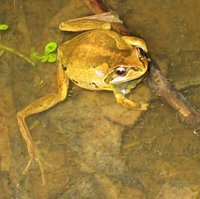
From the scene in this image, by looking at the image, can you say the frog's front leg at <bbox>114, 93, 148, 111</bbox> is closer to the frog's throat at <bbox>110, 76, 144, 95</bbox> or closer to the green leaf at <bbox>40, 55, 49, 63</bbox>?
the frog's throat at <bbox>110, 76, 144, 95</bbox>

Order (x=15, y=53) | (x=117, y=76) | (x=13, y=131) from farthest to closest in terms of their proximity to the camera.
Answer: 1. (x=15, y=53)
2. (x=13, y=131)
3. (x=117, y=76)

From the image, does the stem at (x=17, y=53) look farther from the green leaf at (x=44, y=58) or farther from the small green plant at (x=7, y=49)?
the green leaf at (x=44, y=58)

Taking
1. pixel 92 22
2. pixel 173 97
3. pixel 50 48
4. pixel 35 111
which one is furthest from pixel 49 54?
pixel 173 97

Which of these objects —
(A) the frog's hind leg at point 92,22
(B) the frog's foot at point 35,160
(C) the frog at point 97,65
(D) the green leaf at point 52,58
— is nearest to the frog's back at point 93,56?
(C) the frog at point 97,65

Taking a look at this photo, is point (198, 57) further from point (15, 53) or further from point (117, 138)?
point (15, 53)

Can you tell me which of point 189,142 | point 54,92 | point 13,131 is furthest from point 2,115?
point 189,142

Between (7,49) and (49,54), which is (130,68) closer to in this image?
(49,54)
